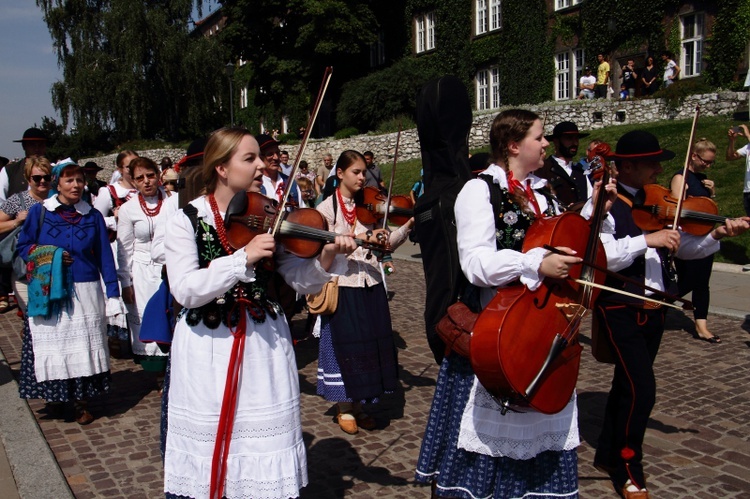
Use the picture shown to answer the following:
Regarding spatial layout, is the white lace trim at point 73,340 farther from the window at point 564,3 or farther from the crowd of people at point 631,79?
the window at point 564,3

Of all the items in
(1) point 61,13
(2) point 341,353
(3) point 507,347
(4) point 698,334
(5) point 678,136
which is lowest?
(4) point 698,334

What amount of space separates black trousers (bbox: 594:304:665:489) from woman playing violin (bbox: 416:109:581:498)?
1119 mm

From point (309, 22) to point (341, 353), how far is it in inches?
1439

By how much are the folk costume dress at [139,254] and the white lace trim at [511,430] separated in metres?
4.18

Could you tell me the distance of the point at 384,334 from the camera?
18.3ft

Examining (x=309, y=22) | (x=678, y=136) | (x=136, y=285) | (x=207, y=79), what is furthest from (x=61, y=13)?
(x=136, y=285)

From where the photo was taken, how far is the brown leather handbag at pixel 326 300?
5.45 metres

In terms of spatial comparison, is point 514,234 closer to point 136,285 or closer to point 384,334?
point 384,334

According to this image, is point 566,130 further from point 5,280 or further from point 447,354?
point 5,280

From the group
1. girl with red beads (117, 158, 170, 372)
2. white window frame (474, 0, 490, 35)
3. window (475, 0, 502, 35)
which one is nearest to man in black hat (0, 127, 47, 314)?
girl with red beads (117, 158, 170, 372)

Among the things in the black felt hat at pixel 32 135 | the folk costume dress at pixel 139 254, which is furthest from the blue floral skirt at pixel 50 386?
the black felt hat at pixel 32 135

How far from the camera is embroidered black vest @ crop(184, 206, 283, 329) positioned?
3.00 m

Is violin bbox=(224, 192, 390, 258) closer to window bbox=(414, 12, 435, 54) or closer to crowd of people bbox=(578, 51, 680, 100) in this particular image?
crowd of people bbox=(578, 51, 680, 100)

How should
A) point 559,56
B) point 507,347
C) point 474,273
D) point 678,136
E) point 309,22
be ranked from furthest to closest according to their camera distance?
point 309,22 → point 559,56 → point 678,136 → point 474,273 → point 507,347
